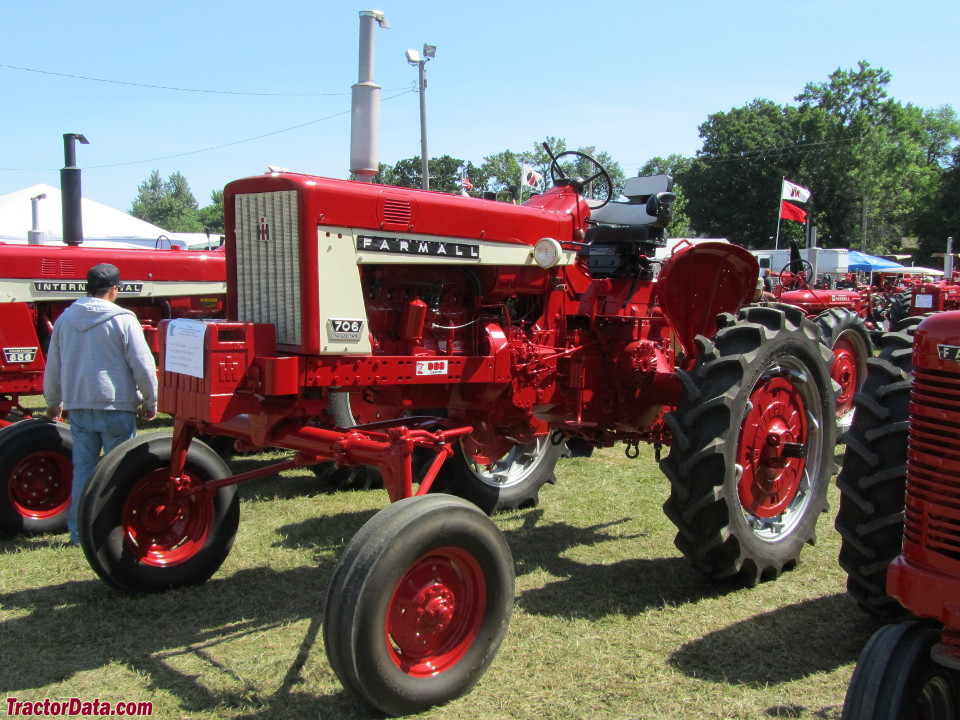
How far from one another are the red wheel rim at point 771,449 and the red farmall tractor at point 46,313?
4097 mm

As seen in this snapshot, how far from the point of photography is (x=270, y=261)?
3.65 metres

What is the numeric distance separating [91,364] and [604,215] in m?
3.20

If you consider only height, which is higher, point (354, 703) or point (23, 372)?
point (23, 372)

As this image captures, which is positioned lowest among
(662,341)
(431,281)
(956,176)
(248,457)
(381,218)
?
(248,457)

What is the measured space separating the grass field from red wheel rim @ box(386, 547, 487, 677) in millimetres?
184

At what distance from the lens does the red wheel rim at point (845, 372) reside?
806 centimetres

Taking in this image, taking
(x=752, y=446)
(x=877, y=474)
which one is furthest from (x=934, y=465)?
(x=752, y=446)

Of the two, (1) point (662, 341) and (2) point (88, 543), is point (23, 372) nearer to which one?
(2) point (88, 543)

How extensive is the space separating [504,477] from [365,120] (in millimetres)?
2596

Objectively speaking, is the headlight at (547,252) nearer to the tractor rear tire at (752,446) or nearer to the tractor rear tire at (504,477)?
the tractor rear tire at (752,446)

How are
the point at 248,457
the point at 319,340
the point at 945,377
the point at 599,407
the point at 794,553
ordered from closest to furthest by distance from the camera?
1. the point at 945,377
2. the point at 319,340
3. the point at 794,553
4. the point at 599,407
5. the point at 248,457

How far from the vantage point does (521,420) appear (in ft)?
15.5

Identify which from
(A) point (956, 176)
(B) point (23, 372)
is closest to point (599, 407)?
(B) point (23, 372)

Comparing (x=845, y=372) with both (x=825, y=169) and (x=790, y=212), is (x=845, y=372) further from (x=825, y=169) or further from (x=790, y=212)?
(x=825, y=169)
